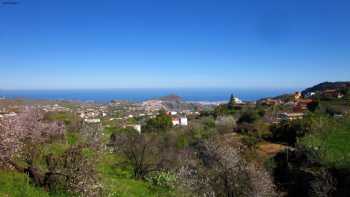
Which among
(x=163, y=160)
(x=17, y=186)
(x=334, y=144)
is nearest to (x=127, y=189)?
(x=17, y=186)

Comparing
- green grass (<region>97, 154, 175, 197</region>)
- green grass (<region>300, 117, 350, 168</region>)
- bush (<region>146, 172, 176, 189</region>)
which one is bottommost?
green grass (<region>300, 117, 350, 168</region>)

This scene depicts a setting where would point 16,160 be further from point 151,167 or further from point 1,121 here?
point 151,167

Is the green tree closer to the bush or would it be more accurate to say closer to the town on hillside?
the town on hillside

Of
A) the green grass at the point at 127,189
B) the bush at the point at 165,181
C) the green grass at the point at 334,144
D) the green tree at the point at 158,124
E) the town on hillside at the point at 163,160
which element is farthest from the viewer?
the green tree at the point at 158,124

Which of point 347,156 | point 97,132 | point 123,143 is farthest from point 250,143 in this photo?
point 97,132

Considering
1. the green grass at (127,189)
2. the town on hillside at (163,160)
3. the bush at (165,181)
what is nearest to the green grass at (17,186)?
the town on hillside at (163,160)

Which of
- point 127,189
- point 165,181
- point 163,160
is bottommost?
point 163,160

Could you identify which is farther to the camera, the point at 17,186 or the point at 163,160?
the point at 163,160

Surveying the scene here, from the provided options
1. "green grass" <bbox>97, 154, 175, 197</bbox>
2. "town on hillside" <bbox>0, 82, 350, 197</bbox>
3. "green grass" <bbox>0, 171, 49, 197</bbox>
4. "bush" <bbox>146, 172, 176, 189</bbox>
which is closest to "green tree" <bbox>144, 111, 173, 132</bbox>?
"town on hillside" <bbox>0, 82, 350, 197</bbox>

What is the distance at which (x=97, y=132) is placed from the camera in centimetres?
1127

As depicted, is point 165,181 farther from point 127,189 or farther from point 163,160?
point 163,160

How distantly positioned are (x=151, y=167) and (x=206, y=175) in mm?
2556

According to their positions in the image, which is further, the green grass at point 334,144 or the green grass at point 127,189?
the green grass at point 334,144

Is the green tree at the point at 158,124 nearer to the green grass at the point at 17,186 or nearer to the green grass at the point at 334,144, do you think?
the green grass at the point at 334,144
